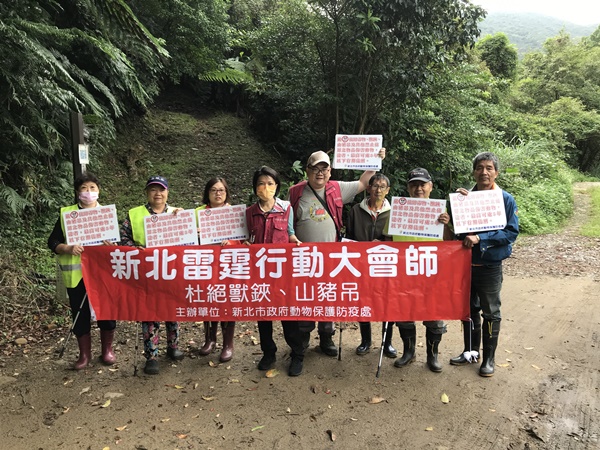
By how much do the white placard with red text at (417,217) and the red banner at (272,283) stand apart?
0.16 m

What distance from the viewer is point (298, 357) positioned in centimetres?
397

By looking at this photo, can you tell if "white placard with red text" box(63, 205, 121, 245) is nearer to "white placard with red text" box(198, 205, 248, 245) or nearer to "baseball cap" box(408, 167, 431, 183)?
"white placard with red text" box(198, 205, 248, 245)

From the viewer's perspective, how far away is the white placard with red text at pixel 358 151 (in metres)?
4.25

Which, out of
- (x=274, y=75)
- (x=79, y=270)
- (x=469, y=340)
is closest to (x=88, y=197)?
(x=79, y=270)

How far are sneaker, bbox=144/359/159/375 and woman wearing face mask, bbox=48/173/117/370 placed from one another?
0.44 m

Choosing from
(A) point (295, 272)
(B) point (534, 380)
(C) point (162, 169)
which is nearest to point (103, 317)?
(A) point (295, 272)

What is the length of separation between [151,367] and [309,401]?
1.53m

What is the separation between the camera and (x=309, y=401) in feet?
11.6

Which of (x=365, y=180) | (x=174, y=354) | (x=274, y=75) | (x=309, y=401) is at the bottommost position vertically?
(x=309, y=401)

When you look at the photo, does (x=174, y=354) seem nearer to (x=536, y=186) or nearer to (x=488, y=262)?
(x=488, y=262)

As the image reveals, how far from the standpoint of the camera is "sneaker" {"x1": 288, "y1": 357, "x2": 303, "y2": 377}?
392 centimetres

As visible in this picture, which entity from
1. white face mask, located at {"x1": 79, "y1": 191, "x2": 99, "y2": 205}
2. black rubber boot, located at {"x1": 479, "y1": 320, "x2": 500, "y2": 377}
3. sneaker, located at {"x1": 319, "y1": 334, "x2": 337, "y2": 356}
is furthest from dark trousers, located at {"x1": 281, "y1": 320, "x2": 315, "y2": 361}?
white face mask, located at {"x1": 79, "y1": 191, "x2": 99, "y2": 205}

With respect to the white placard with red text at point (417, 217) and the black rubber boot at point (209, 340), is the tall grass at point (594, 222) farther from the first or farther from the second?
the black rubber boot at point (209, 340)

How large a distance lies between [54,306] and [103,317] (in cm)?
176
